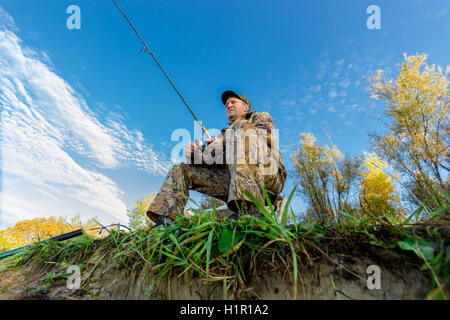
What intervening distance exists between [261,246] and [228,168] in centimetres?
159

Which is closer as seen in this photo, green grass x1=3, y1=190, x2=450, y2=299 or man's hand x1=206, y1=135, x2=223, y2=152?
green grass x1=3, y1=190, x2=450, y2=299

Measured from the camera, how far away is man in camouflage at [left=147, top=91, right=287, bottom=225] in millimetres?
2221

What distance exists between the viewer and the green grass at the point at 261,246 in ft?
2.75

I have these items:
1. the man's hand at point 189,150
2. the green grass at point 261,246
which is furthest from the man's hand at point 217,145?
the green grass at point 261,246

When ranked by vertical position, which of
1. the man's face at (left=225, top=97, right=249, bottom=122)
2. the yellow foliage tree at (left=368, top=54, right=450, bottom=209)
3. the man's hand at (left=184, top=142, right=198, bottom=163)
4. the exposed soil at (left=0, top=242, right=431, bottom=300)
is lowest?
the exposed soil at (left=0, top=242, right=431, bottom=300)

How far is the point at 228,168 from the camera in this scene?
2590 millimetres

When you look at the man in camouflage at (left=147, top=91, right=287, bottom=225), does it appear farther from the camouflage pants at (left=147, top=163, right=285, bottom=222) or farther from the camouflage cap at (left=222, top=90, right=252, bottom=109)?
the camouflage cap at (left=222, top=90, right=252, bottom=109)

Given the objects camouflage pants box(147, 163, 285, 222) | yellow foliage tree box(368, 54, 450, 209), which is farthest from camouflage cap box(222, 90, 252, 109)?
yellow foliage tree box(368, 54, 450, 209)

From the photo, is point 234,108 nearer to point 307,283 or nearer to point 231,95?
point 231,95

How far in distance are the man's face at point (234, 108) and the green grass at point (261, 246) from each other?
2.62 meters

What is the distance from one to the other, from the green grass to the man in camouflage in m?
0.77

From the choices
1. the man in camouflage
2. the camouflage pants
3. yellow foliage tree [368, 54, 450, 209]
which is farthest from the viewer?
yellow foliage tree [368, 54, 450, 209]

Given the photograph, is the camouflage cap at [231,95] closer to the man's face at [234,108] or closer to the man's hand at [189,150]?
the man's face at [234,108]

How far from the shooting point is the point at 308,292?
2.95 feet
